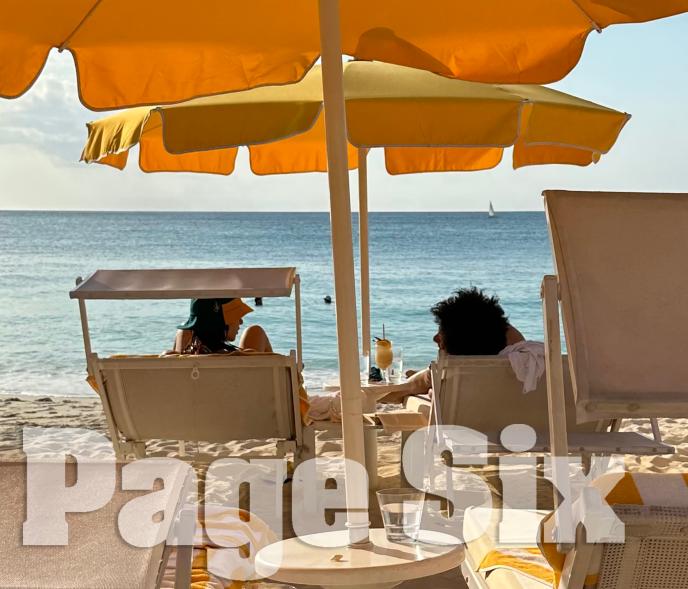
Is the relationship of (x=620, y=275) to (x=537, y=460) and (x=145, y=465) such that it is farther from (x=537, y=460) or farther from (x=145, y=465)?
(x=537, y=460)

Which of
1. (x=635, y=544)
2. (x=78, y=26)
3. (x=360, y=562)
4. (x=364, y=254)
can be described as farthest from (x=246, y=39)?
(x=364, y=254)

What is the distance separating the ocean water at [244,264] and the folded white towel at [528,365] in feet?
31.4

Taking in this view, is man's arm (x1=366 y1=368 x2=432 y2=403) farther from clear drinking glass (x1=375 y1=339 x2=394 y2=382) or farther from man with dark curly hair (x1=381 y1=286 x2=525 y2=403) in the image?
man with dark curly hair (x1=381 y1=286 x2=525 y2=403)

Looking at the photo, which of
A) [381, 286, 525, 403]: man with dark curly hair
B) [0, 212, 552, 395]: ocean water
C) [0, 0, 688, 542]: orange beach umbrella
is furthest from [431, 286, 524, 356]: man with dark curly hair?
[0, 212, 552, 395]: ocean water

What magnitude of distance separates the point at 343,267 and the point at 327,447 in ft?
13.5

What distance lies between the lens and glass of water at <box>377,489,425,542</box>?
8.31ft

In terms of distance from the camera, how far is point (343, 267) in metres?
2.79

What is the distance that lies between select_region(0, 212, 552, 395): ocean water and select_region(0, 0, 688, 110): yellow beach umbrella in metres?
10.6

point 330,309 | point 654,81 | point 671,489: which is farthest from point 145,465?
point 654,81

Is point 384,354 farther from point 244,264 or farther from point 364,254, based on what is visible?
point 244,264

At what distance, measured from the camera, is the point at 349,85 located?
5.01m

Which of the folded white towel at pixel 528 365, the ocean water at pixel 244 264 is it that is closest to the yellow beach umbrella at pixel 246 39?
the folded white towel at pixel 528 365

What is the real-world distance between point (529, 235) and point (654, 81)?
8.14 meters

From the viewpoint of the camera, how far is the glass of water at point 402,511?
2.53 m
